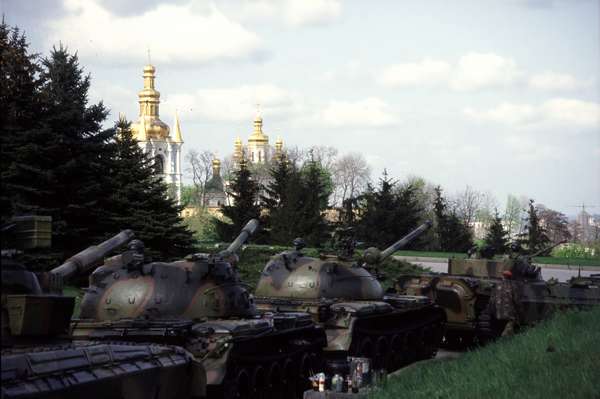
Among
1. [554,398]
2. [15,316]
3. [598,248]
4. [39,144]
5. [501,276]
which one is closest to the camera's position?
[15,316]

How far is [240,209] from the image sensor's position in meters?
40.5

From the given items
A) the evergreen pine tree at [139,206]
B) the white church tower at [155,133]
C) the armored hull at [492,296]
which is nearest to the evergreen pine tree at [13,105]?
the evergreen pine tree at [139,206]

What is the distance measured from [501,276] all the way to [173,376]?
1342 cm

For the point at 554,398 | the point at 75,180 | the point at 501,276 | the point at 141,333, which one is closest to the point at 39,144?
the point at 75,180

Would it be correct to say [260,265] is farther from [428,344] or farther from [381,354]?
[381,354]

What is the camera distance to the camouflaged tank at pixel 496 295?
67.4ft

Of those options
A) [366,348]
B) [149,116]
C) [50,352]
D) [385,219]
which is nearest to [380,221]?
[385,219]

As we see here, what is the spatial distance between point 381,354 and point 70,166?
402 inches

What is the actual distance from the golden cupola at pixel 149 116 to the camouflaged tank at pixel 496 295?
6972 cm

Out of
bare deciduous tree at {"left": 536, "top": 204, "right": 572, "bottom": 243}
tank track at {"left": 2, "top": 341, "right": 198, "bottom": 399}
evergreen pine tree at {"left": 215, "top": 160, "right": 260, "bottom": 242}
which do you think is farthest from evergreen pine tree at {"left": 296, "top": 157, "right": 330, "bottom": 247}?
bare deciduous tree at {"left": 536, "top": 204, "right": 572, "bottom": 243}

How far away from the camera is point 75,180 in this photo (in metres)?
25.8

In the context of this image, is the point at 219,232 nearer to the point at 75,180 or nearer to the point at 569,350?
the point at 75,180

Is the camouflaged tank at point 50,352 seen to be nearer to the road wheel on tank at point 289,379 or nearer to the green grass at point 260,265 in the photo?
the road wheel on tank at point 289,379

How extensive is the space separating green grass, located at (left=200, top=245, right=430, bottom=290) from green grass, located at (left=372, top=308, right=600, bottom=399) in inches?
613
